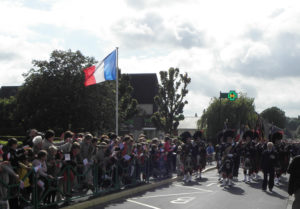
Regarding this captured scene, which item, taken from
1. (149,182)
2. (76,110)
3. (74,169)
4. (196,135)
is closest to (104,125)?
(76,110)

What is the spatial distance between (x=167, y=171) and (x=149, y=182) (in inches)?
103

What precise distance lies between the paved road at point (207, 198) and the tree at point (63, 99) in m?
25.4

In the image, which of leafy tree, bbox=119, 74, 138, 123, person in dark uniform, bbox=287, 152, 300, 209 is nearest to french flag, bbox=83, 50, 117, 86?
person in dark uniform, bbox=287, 152, 300, 209

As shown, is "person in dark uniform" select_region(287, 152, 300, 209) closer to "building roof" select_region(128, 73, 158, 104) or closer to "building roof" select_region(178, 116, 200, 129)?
"building roof" select_region(128, 73, 158, 104)

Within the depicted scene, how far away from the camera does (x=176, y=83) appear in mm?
49688

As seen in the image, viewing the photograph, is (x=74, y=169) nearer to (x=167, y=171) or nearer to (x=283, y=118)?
(x=167, y=171)

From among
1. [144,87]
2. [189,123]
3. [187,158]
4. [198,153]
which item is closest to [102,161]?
[187,158]

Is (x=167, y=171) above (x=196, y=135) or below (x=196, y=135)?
below

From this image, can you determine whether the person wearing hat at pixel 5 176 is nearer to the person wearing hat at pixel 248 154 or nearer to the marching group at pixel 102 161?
the marching group at pixel 102 161

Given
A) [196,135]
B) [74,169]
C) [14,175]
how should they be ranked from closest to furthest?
[14,175], [74,169], [196,135]

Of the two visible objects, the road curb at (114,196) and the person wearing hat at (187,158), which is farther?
the person wearing hat at (187,158)

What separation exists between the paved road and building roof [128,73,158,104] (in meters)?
58.0

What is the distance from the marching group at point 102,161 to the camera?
9148 millimetres

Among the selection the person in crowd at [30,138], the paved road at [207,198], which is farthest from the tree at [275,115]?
the person in crowd at [30,138]
